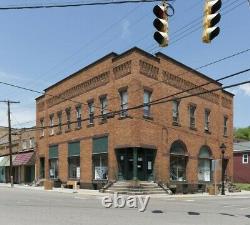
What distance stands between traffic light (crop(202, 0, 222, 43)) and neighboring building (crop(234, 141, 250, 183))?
48727 mm

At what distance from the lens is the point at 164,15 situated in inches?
416

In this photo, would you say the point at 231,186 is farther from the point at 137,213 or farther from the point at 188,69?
the point at 137,213

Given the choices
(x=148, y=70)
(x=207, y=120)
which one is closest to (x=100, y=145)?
(x=148, y=70)

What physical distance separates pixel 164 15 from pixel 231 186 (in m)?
34.9

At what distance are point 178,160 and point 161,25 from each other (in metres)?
27.7

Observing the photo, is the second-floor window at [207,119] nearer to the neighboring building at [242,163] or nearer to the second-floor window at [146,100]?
the second-floor window at [146,100]

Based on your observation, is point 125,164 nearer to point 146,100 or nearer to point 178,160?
point 146,100

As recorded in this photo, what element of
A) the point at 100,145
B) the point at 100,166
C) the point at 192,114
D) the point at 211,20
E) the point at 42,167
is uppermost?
the point at 211,20

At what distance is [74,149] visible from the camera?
40.6 meters

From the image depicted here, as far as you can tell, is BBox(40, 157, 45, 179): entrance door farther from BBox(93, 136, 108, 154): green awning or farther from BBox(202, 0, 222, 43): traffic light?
BBox(202, 0, 222, 43): traffic light

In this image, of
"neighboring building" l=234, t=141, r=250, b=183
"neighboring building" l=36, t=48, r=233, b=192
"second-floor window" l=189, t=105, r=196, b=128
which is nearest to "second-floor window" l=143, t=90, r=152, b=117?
"neighboring building" l=36, t=48, r=233, b=192

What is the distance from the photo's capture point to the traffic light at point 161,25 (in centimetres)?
1047

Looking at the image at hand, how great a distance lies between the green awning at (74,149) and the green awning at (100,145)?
10.1 ft

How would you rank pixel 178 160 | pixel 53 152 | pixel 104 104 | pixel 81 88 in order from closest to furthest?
pixel 104 104 → pixel 178 160 → pixel 81 88 → pixel 53 152
